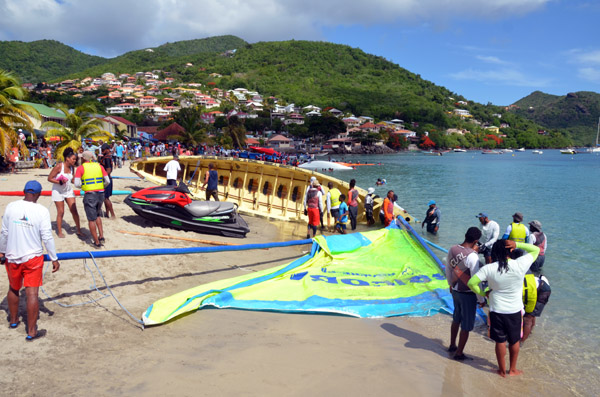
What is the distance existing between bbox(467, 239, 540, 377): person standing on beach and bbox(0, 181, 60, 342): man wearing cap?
5396 mm

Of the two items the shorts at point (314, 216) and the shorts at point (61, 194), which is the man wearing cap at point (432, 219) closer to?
the shorts at point (314, 216)

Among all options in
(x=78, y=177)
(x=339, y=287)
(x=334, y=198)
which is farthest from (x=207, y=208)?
(x=339, y=287)

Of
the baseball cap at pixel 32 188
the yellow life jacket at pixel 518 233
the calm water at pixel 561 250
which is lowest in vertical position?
the calm water at pixel 561 250

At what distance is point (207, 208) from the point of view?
1141cm

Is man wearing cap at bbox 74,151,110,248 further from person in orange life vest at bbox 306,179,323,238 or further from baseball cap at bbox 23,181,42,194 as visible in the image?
person in orange life vest at bbox 306,179,323,238

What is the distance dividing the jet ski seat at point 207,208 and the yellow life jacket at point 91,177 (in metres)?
2.87

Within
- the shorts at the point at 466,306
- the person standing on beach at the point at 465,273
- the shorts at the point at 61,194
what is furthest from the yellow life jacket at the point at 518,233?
the shorts at the point at 61,194

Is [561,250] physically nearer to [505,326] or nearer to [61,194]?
[505,326]

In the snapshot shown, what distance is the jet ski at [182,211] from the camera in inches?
420

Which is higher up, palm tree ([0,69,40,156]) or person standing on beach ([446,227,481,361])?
palm tree ([0,69,40,156])

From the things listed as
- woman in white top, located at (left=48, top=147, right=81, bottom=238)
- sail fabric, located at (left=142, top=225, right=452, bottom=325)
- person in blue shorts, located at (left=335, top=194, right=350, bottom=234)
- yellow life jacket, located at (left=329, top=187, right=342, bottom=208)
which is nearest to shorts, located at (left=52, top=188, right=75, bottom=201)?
woman in white top, located at (left=48, top=147, right=81, bottom=238)

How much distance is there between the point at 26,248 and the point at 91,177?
352 cm

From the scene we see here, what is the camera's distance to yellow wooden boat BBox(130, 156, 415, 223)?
16453 mm

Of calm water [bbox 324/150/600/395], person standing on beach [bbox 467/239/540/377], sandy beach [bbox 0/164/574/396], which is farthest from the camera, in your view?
calm water [bbox 324/150/600/395]
